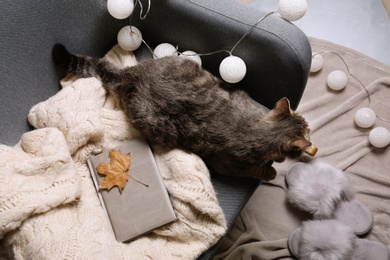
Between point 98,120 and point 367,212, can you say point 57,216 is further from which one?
point 367,212

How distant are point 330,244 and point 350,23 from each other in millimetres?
1165

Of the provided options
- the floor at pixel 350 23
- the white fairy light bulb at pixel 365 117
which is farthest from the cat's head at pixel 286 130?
the floor at pixel 350 23

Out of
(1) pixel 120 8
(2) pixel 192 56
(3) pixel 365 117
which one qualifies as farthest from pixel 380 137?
(1) pixel 120 8

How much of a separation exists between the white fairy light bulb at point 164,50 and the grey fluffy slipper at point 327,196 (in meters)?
0.73

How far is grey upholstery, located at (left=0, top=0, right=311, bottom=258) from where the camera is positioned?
4.18 ft

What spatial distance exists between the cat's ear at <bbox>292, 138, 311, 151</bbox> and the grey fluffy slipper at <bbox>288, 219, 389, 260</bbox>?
0.42 m

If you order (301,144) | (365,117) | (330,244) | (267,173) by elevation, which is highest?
(301,144)

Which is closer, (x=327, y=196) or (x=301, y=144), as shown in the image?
(x=301, y=144)

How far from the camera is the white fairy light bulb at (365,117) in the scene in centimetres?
174

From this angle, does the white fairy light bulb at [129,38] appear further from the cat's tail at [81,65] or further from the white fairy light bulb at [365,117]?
the white fairy light bulb at [365,117]

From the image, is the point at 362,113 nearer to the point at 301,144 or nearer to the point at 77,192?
the point at 301,144

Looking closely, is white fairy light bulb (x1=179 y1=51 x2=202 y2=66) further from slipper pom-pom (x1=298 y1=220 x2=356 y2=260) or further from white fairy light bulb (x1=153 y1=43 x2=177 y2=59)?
slipper pom-pom (x1=298 y1=220 x2=356 y2=260)

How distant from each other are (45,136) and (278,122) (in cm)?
81

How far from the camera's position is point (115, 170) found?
4.36 feet
